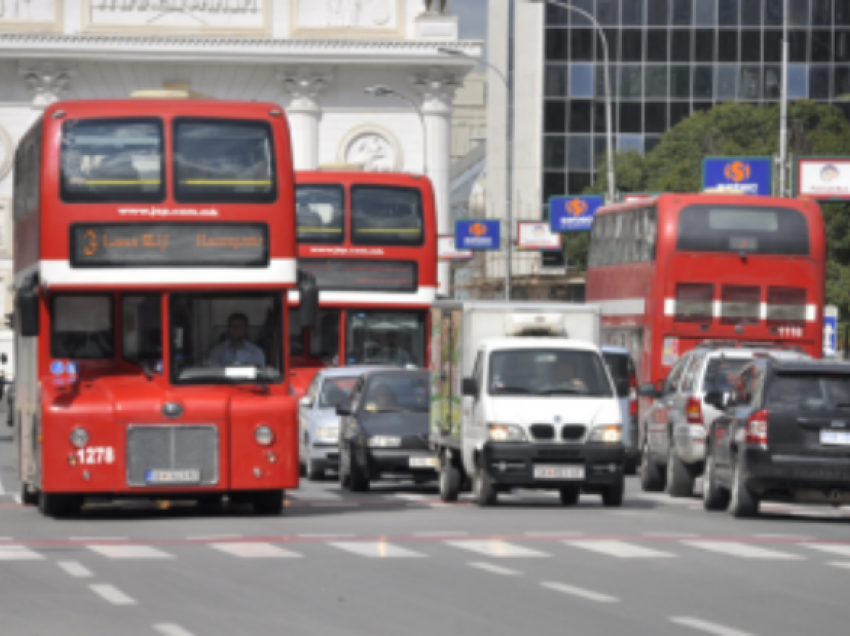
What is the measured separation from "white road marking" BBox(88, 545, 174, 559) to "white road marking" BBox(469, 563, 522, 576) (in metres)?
2.18

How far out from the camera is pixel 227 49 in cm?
7700

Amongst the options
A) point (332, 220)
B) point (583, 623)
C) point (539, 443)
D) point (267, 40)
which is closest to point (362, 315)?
point (332, 220)

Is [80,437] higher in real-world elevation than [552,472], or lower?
higher

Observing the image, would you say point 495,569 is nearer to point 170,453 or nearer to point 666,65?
point 170,453

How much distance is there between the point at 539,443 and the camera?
22.1m

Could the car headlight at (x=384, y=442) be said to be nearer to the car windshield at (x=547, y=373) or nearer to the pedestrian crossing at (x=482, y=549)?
the car windshield at (x=547, y=373)

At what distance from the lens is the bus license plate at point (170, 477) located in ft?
65.3

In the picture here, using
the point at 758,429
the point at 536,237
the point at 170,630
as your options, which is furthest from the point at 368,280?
the point at 536,237

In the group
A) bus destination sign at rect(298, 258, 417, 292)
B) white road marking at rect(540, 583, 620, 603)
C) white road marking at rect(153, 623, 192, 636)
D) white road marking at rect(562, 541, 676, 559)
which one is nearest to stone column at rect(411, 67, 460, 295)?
bus destination sign at rect(298, 258, 417, 292)

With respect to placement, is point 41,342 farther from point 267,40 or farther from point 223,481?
point 267,40

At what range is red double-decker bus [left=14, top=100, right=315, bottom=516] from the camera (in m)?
19.9

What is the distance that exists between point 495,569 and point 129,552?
2864mm

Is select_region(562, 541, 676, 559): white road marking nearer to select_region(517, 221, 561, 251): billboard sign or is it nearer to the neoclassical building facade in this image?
select_region(517, 221, 561, 251): billboard sign

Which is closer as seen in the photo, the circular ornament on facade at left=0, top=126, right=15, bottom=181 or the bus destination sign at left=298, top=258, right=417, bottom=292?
the bus destination sign at left=298, top=258, right=417, bottom=292
